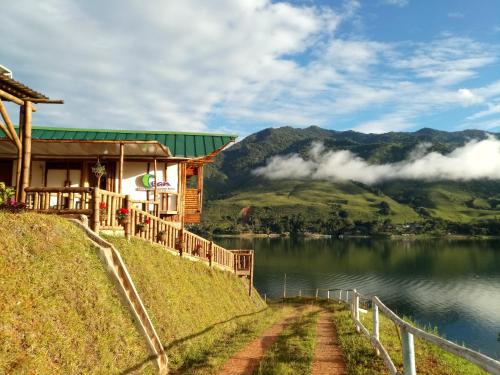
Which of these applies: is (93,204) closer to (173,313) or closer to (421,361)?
(173,313)

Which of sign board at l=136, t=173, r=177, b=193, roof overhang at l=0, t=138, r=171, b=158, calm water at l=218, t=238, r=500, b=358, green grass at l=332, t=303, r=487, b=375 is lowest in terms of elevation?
calm water at l=218, t=238, r=500, b=358

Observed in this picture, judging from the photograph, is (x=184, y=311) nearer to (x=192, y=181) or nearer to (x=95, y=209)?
(x=95, y=209)

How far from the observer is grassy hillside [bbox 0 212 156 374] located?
246 inches

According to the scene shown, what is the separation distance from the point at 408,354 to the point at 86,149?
19.3 m

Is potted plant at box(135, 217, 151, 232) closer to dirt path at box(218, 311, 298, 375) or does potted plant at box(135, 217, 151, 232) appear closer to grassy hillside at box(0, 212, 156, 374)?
grassy hillside at box(0, 212, 156, 374)

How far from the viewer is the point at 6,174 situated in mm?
24594

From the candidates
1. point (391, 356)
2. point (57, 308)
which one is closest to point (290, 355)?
point (391, 356)

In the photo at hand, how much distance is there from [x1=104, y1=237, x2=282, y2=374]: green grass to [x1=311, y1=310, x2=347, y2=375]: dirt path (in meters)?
2.18

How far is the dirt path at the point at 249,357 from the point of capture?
9062 millimetres

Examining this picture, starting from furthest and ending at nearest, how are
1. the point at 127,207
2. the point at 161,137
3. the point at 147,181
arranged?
the point at 161,137
the point at 147,181
the point at 127,207

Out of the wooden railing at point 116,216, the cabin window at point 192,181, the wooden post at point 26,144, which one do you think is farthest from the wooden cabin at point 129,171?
the wooden post at point 26,144

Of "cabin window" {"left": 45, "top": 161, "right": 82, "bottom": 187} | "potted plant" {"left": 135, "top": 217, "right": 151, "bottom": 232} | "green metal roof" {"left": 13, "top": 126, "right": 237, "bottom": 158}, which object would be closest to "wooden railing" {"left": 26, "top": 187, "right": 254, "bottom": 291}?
"potted plant" {"left": 135, "top": 217, "right": 151, "bottom": 232}

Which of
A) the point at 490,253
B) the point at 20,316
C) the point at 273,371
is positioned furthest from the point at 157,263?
the point at 490,253

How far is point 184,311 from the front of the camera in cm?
1288
